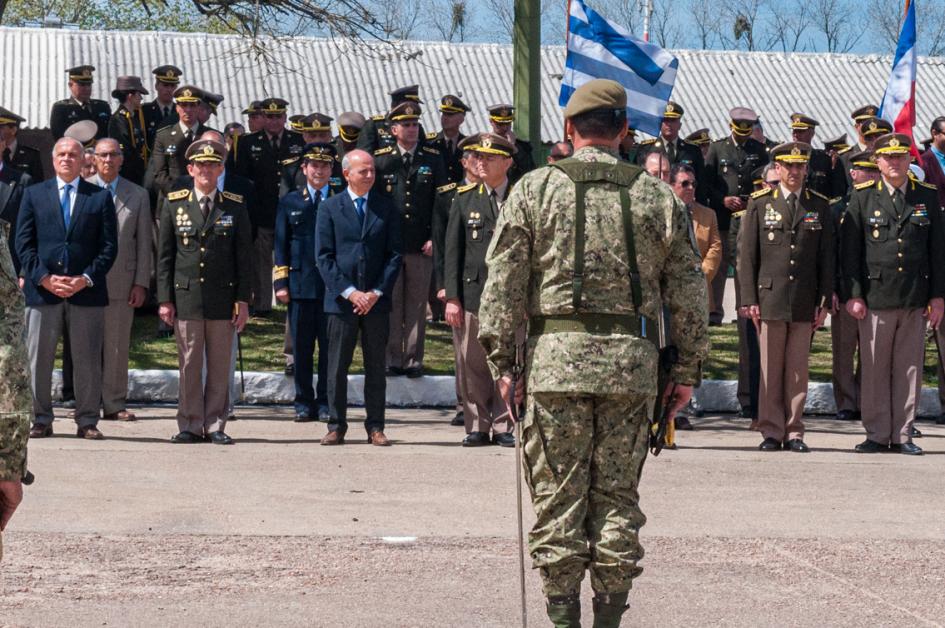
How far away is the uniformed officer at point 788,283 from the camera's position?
10945 millimetres

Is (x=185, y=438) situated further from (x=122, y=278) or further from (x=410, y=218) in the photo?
(x=410, y=218)

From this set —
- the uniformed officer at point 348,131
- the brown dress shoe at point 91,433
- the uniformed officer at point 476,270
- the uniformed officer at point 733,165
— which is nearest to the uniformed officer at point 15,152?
the uniformed officer at point 348,131

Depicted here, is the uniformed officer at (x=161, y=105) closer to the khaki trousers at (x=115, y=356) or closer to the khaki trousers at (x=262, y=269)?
the khaki trousers at (x=262, y=269)

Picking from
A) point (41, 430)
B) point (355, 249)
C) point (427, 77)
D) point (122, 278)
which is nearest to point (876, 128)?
point (355, 249)

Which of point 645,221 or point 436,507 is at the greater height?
point 645,221

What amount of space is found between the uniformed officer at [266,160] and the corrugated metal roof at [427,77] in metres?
14.5

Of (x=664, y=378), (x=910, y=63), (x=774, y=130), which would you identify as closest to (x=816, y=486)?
(x=664, y=378)

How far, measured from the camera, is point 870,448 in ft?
36.1

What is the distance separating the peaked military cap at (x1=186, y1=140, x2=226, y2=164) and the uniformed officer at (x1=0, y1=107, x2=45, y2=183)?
7.52ft

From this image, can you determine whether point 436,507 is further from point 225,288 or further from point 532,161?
point 532,161

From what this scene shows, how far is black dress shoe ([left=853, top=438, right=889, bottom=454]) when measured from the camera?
36.0 feet

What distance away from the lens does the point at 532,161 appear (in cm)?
1298

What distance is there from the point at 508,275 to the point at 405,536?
2.47 m

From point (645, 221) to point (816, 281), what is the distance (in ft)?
19.2
